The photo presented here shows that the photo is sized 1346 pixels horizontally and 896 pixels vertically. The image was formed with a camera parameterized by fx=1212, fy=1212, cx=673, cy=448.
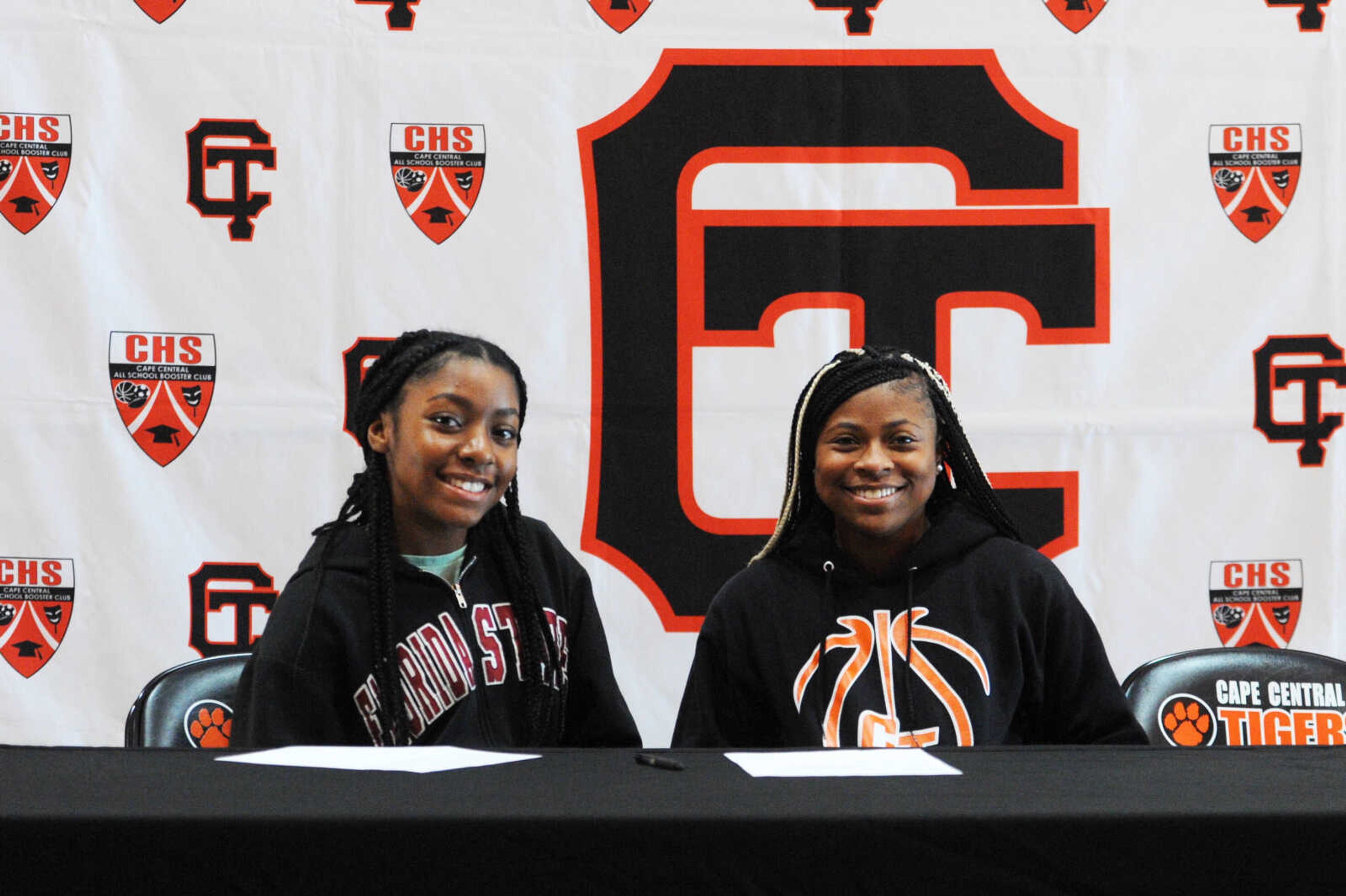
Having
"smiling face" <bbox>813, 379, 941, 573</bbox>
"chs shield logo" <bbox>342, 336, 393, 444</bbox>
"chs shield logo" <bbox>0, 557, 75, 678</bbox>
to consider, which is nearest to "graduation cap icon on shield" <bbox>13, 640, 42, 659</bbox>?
"chs shield logo" <bbox>0, 557, 75, 678</bbox>

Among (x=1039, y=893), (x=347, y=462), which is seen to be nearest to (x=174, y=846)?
(x=1039, y=893)

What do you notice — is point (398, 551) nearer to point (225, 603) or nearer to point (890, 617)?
point (890, 617)

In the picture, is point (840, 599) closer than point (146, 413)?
Yes

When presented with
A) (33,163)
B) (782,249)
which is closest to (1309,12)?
(782,249)

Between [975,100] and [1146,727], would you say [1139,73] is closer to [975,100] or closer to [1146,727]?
[975,100]

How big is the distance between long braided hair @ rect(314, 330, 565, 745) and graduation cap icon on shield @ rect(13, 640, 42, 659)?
4.05 ft

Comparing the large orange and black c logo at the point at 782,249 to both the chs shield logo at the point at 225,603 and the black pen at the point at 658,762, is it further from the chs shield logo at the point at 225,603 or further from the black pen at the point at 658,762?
the black pen at the point at 658,762

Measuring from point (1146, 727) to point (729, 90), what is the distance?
1.77 metres

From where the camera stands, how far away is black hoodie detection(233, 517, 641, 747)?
1754 mm


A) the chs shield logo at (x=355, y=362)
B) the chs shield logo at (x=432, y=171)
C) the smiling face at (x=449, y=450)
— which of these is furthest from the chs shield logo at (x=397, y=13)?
the smiling face at (x=449, y=450)

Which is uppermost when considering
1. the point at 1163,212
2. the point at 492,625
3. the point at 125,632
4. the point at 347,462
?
the point at 1163,212

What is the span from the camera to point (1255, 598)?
9.71ft

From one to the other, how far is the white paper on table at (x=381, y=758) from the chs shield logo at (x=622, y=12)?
2.10 metres

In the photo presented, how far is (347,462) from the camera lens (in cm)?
291
